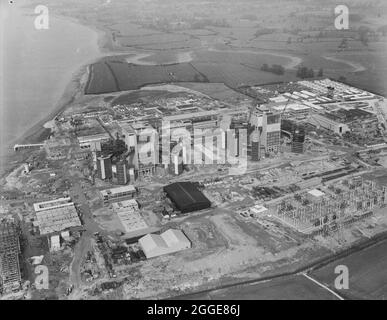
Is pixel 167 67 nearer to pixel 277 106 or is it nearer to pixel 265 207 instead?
pixel 277 106

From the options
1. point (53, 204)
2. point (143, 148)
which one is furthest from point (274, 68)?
point (53, 204)

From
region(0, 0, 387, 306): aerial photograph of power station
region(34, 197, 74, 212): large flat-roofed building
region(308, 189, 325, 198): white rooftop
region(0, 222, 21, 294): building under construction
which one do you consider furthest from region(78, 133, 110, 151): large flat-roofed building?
region(308, 189, 325, 198): white rooftop

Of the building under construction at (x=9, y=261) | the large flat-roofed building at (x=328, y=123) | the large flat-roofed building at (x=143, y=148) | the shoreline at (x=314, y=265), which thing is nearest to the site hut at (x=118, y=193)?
the large flat-roofed building at (x=143, y=148)

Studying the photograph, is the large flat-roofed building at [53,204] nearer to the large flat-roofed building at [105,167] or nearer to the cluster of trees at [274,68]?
the large flat-roofed building at [105,167]

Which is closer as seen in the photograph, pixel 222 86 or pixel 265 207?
pixel 265 207

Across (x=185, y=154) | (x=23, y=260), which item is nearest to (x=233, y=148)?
(x=185, y=154)
